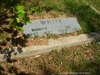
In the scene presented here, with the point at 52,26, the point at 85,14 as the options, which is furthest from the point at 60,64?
the point at 85,14

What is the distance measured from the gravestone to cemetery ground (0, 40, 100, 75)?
0.61 m

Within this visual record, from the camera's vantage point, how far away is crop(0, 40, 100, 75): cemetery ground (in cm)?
459

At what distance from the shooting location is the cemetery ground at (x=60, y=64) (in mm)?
4586

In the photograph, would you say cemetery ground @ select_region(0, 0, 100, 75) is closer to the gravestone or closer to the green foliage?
the green foliage

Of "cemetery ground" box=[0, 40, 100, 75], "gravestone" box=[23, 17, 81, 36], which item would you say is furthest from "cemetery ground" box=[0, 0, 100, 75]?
"gravestone" box=[23, 17, 81, 36]

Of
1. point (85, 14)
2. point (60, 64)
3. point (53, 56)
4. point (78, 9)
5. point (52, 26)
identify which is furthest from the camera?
point (78, 9)

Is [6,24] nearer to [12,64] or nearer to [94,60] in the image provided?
[12,64]

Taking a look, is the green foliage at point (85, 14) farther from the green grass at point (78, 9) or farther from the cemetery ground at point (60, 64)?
the cemetery ground at point (60, 64)

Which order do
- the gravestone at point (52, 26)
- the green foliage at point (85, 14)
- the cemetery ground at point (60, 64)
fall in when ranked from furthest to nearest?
the green foliage at point (85, 14) < the gravestone at point (52, 26) < the cemetery ground at point (60, 64)

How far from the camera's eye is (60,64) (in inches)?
188

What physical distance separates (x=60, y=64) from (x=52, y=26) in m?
1.24

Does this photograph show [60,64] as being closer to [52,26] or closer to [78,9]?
[52,26]

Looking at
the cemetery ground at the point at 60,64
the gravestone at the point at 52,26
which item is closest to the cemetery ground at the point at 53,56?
the cemetery ground at the point at 60,64

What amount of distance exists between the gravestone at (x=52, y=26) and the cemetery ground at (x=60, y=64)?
61cm
